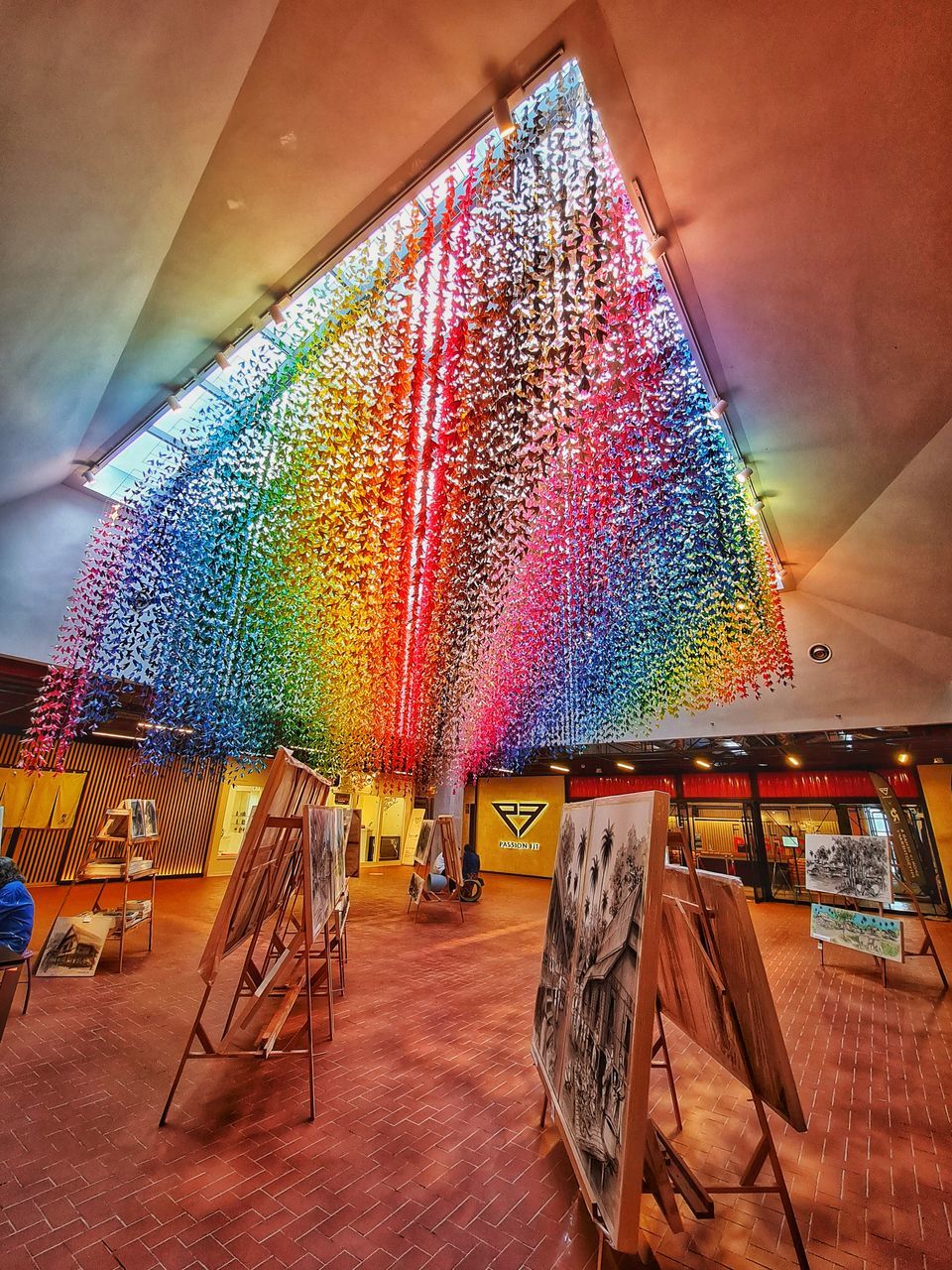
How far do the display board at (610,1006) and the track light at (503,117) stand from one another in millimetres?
3331

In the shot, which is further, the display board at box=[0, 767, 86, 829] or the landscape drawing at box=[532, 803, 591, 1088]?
the display board at box=[0, 767, 86, 829]

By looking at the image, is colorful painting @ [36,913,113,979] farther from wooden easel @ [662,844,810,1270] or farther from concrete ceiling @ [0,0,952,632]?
wooden easel @ [662,844,810,1270]

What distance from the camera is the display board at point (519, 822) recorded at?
14914 mm

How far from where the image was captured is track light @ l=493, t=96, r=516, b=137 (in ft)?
8.04

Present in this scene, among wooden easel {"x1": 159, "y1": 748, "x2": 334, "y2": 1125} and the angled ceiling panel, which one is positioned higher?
the angled ceiling panel

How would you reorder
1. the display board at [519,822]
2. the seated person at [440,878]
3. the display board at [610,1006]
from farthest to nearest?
the display board at [519,822] → the seated person at [440,878] → the display board at [610,1006]

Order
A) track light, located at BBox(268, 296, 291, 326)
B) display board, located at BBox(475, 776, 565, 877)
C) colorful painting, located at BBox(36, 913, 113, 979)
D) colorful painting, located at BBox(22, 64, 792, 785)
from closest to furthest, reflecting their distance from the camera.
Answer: colorful painting, located at BBox(22, 64, 792, 785)
track light, located at BBox(268, 296, 291, 326)
colorful painting, located at BBox(36, 913, 113, 979)
display board, located at BBox(475, 776, 565, 877)

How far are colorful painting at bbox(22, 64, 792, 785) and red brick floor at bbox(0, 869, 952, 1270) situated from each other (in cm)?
382

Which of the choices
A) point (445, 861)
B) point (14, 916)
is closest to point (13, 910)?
point (14, 916)

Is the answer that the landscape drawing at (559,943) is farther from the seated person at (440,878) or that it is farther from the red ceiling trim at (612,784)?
the red ceiling trim at (612,784)

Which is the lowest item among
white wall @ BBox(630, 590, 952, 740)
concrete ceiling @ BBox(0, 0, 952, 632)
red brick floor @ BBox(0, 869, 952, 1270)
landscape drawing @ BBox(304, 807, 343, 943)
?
red brick floor @ BBox(0, 869, 952, 1270)

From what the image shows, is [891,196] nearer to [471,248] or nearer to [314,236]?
[471,248]

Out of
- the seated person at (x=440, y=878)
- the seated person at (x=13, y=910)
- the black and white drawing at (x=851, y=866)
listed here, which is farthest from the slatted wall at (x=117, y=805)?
the black and white drawing at (x=851, y=866)

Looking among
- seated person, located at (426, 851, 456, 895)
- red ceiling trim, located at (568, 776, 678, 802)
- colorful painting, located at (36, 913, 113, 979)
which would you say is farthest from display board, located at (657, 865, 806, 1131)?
red ceiling trim, located at (568, 776, 678, 802)
